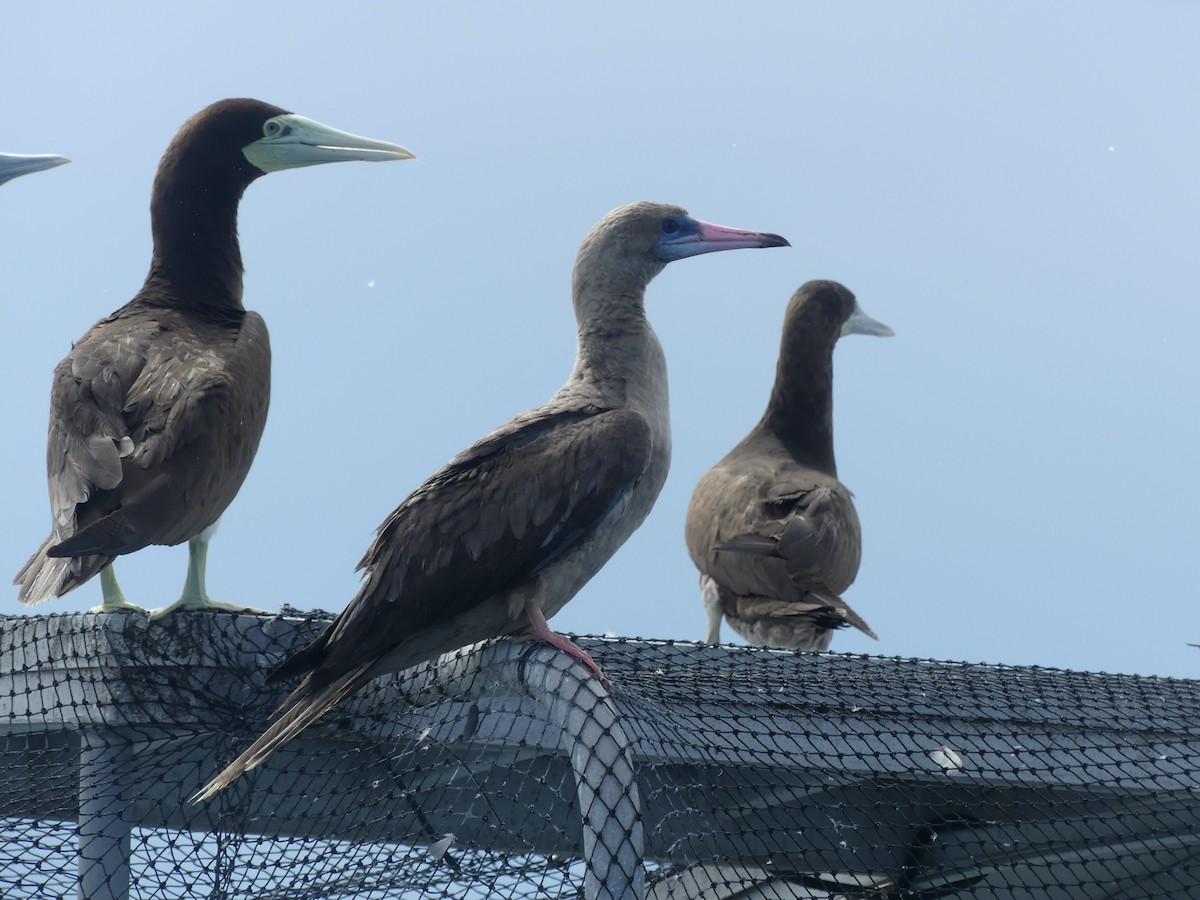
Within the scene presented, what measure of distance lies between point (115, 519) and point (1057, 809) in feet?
8.49

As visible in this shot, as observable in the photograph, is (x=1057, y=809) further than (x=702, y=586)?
No

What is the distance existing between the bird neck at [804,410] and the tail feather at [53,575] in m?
4.66

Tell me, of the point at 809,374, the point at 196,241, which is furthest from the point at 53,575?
→ the point at 809,374

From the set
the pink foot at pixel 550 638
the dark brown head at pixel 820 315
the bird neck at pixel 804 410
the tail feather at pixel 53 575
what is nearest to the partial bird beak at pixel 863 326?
the dark brown head at pixel 820 315

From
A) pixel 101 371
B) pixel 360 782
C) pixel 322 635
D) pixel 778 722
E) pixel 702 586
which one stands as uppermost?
pixel 101 371

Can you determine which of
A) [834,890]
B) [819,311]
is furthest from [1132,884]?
[819,311]

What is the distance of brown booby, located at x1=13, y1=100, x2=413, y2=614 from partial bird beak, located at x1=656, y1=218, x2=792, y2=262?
4.64ft

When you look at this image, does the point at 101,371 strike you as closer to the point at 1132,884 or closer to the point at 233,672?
the point at 233,672

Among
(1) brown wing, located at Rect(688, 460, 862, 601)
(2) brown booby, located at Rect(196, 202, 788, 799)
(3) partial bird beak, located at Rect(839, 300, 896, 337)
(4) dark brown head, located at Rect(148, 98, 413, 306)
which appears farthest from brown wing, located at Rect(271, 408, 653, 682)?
(3) partial bird beak, located at Rect(839, 300, 896, 337)

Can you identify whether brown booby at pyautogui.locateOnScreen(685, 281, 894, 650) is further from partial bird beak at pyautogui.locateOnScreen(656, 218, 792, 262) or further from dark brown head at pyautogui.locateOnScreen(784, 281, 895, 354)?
partial bird beak at pyautogui.locateOnScreen(656, 218, 792, 262)

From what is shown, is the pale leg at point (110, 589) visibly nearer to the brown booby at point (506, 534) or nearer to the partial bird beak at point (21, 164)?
the brown booby at point (506, 534)

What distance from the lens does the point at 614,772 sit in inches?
102

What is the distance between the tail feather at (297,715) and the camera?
10.0ft

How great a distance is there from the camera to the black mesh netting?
3367 millimetres
